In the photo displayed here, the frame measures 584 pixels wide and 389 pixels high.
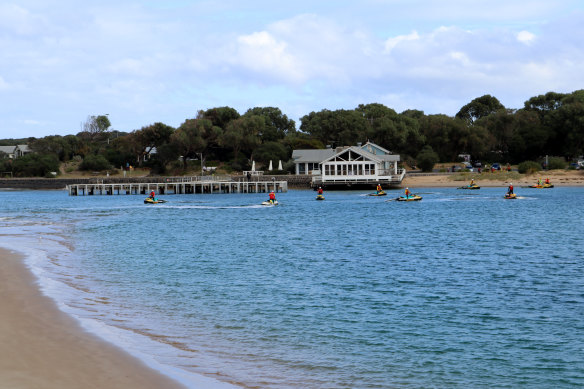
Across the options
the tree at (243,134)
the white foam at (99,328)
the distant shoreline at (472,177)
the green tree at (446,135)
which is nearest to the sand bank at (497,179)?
the distant shoreline at (472,177)

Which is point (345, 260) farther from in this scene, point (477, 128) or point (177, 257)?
point (477, 128)

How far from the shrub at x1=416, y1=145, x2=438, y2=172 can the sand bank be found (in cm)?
1448

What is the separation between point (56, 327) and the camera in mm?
14102

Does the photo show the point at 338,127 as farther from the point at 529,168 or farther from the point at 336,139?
the point at 529,168

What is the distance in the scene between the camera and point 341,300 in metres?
18.8

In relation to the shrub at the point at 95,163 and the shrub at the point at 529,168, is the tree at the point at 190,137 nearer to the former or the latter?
the shrub at the point at 95,163

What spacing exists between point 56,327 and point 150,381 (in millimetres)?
4635

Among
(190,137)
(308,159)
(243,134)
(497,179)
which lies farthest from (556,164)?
(190,137)

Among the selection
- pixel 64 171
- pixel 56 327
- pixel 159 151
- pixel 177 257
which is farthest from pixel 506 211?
pixel 64 171

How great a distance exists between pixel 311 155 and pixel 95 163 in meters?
50.6

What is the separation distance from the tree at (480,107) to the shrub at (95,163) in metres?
92.3

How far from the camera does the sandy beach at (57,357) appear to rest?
10.3 metres

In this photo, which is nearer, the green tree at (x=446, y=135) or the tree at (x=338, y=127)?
the green tree at (x=446, y=135)

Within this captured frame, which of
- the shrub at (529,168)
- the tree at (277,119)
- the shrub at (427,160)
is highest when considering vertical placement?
the tree at (277,119)
